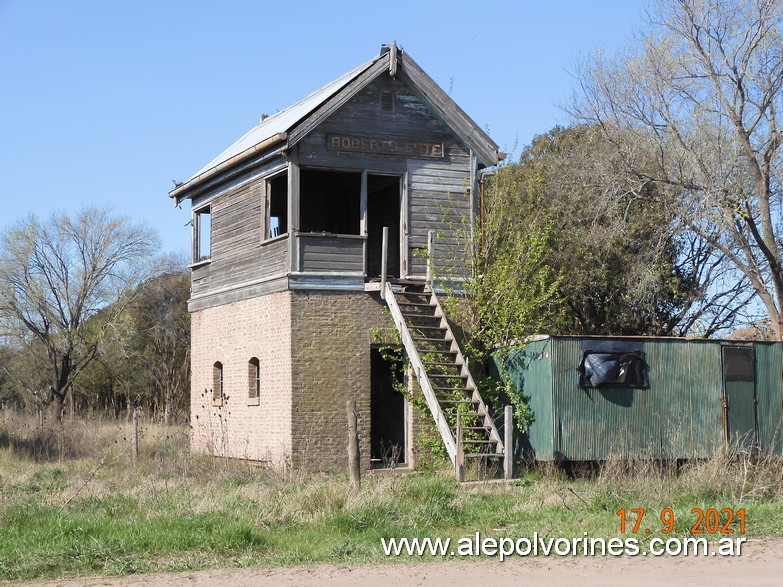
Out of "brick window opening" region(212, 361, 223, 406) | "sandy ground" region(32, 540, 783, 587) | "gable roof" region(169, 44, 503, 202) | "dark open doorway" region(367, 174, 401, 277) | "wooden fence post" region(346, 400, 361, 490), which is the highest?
"gable roof" region(169, 44, 503, 202)

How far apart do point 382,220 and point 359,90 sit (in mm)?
4323

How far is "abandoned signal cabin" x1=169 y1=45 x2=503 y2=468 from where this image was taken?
66.0ft

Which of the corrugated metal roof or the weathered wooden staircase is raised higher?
the corrugated metal roof

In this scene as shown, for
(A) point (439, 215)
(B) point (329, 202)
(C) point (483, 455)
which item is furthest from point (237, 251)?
(C) point (483, 455)

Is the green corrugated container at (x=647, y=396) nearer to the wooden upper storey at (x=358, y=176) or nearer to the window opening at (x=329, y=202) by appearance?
the wooden upper storey at (x=358, y=176)

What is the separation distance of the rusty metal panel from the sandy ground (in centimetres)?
851

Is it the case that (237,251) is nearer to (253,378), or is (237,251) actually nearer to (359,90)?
(253,378)

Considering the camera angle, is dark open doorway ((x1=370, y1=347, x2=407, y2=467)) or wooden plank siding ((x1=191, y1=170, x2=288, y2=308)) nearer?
wooden plank siding ((x1=191, y1=170, x2=288, y2=308))

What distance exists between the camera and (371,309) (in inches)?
819

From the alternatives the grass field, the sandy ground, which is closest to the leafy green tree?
the grass field

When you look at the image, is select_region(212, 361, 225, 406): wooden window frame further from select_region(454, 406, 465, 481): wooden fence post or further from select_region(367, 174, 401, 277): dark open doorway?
select_region(454, 406, 465, 481): wooden fence post

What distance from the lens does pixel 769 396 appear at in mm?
19500

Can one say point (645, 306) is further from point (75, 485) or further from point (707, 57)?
point (75, 485)

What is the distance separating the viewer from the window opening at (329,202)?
24781 mm
